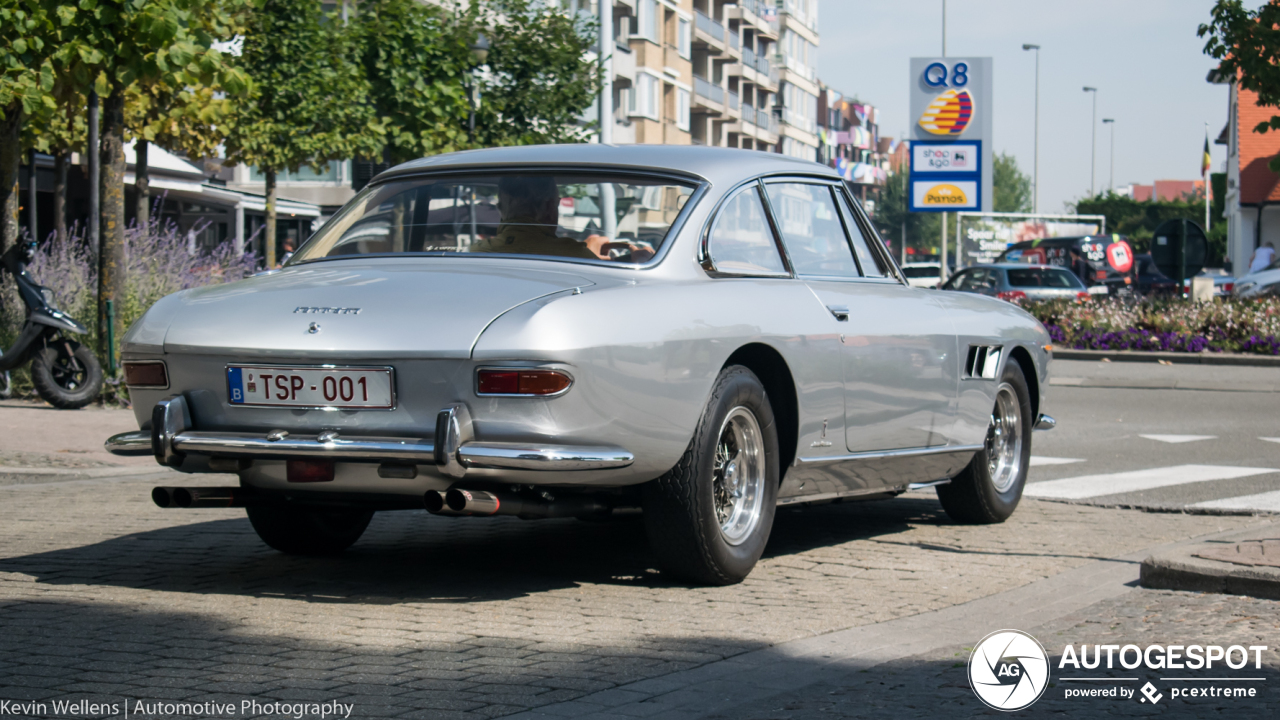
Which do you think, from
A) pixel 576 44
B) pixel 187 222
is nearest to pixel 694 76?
pixel 187 222

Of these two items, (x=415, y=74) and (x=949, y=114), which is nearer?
(x=415, y=74)

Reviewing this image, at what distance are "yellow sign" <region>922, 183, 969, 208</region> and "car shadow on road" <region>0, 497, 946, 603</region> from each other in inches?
867

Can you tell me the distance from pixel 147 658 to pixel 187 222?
38.3 metres

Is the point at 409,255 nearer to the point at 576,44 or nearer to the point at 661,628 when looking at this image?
the point at 661,628

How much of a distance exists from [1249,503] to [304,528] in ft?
17.9

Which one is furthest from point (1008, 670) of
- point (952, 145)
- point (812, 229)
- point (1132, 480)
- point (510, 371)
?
point (952, 145)

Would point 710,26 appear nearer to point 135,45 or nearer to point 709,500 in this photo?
point 135,45

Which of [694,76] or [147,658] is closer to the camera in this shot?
[147,658]

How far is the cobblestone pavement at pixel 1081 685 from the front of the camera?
157 inches

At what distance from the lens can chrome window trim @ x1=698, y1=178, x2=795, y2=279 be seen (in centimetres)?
582

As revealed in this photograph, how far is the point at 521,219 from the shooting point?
5.88 m

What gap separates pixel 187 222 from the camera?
135ft

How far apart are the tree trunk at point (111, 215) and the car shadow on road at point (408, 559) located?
608cm

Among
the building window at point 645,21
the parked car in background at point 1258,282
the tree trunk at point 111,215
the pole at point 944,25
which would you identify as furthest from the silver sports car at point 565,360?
the building window at point 645,21
